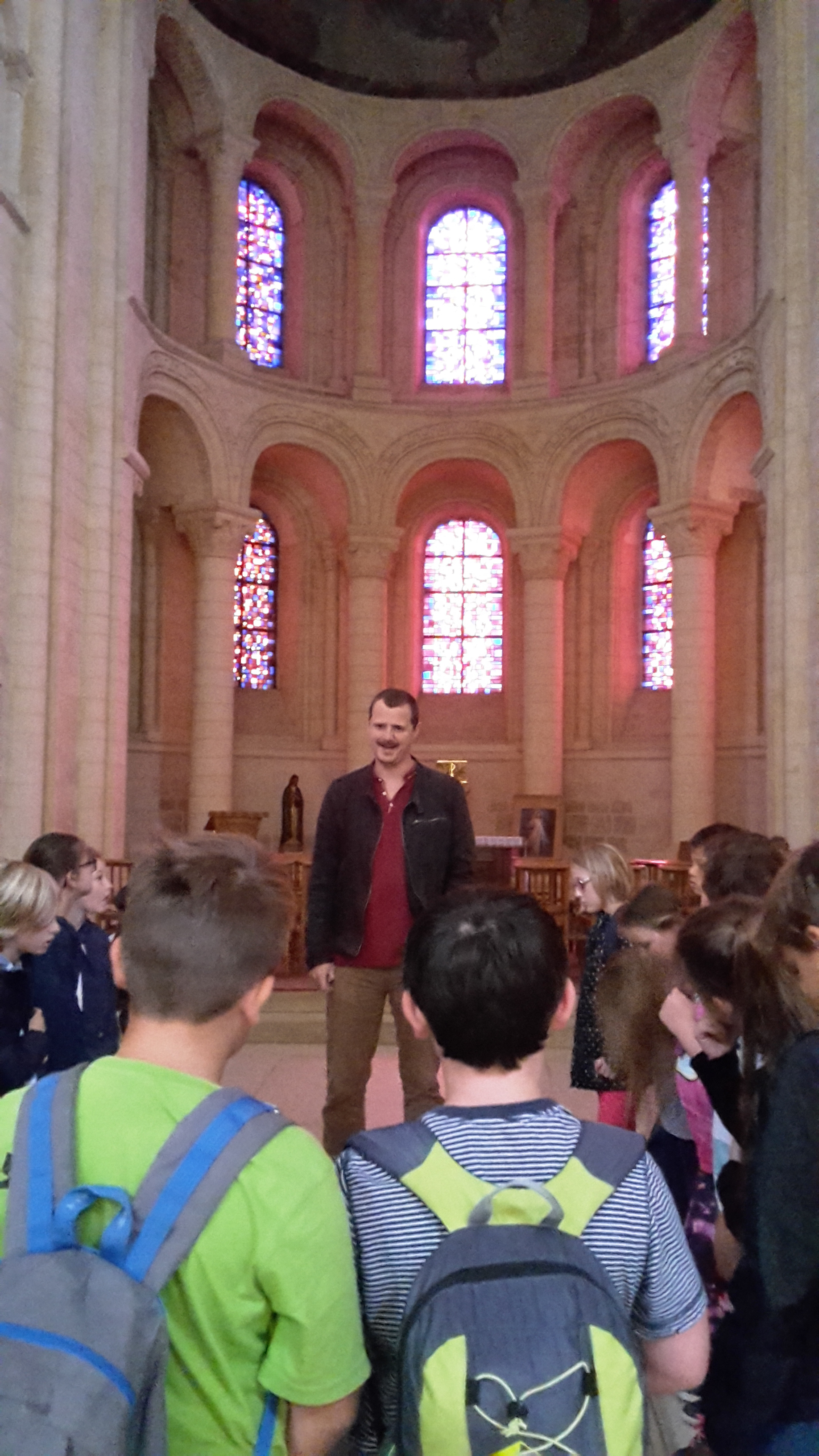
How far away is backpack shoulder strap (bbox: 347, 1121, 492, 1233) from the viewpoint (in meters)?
1.29

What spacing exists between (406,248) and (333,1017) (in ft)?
46.1

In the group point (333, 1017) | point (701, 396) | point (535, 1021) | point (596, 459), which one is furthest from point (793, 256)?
point (535, 1021)

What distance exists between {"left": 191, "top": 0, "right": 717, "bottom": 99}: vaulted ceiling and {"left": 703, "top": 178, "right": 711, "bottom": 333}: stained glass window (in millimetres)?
1844

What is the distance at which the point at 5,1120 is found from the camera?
1.28 m

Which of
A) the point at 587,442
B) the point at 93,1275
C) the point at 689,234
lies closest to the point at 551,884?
the point at 587,442

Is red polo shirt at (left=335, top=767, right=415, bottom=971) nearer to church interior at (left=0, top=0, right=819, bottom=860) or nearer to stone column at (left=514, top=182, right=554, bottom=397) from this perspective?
church interior at (left=0, top=0, right=819, bottom=860)

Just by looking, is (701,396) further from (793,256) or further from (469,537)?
(469,537)

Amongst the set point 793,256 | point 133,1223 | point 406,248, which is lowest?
point 133,1223

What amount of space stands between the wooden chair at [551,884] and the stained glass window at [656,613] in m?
5.90

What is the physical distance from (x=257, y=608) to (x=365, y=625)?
1868mm

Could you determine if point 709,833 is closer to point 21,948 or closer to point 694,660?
point 21,948

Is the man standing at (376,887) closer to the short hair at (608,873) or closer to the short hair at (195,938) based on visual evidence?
the short hair at (608,873)

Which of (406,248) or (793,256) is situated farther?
(406,248)

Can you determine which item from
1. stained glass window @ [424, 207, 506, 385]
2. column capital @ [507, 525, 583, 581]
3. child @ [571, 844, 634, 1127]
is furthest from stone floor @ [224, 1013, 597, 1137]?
stained glass window @ [424, 207, 506, 385]
